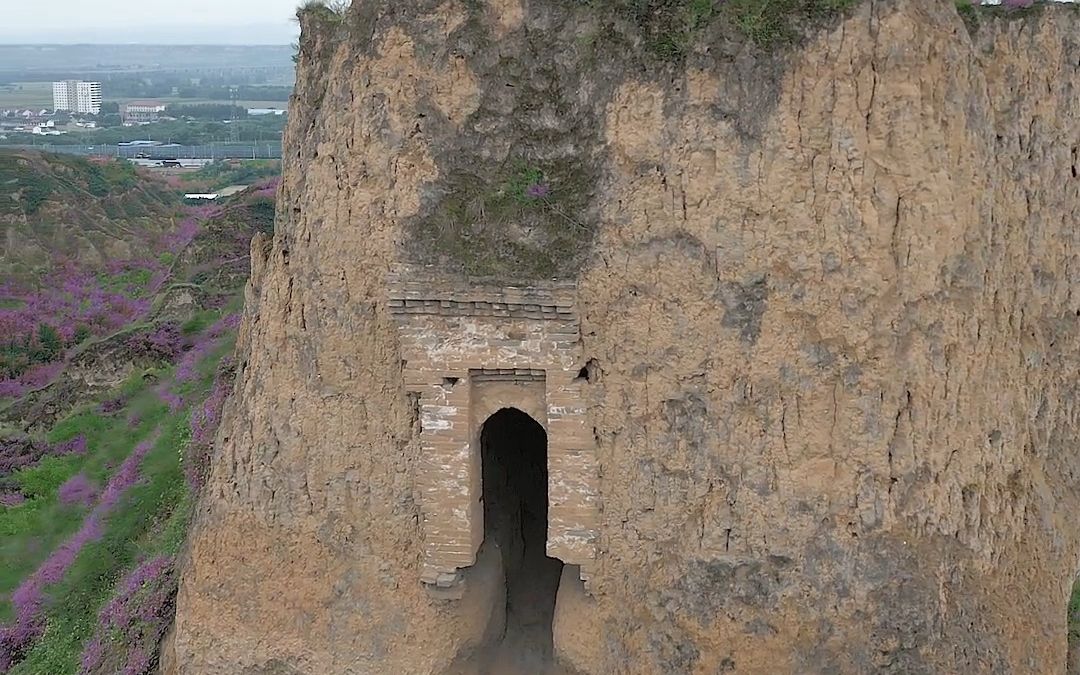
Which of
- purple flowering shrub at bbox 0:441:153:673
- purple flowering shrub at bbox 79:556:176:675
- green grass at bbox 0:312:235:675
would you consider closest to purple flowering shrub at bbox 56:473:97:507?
green grass at bbox 0:312:235:675

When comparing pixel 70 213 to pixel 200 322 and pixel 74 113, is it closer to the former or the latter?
pixel 200 322

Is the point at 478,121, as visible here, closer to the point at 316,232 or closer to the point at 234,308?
the point at 316,232

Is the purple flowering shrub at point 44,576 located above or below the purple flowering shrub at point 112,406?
below

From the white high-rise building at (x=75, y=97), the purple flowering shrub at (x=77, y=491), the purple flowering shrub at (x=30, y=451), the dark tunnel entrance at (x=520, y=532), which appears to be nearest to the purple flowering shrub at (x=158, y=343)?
the purple flowering shrub at (x=30, y=451)

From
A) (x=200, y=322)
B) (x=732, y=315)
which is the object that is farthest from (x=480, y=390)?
(x=200, y=322)

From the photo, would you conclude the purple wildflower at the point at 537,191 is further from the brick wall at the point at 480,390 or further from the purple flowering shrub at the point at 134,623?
Result: the purple flowering shrub at the point at 134,623

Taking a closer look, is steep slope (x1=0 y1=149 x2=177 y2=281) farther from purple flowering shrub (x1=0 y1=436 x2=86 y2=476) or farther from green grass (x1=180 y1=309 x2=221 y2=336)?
purple flowering shrub (x1=0 y1=436 x2=86 y2=476)

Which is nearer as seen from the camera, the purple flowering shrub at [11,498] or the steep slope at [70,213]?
the purple flowering shrub at [11,498]

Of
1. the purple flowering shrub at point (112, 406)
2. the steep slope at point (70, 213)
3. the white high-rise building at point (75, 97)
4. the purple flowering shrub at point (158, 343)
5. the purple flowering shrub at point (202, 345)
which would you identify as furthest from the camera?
the white high-rise building at point (75, 97)

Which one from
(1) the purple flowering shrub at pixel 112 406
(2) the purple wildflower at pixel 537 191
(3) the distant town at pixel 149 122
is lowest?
(1) the purple flowering shrub at pixel 112 406
